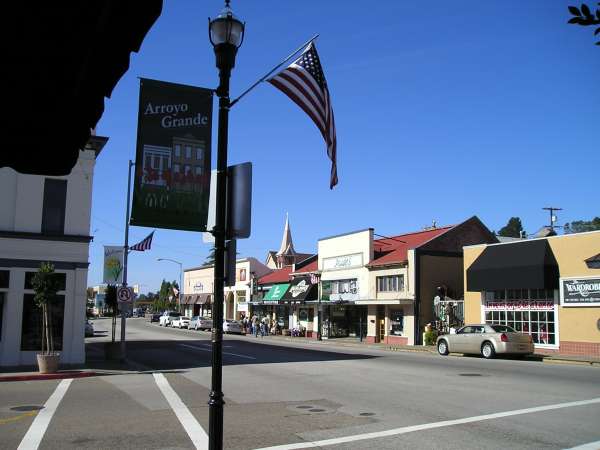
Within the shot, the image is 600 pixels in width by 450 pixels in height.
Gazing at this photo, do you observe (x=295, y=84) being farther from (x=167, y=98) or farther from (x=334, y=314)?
(x=334, y=314)

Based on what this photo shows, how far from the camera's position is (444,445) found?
8.56m

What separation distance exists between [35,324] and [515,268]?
22270 millimetres

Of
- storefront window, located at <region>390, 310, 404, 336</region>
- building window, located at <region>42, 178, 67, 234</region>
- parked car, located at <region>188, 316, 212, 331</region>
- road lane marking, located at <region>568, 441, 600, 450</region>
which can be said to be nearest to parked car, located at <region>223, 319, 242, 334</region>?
parked car, located at <region>188, 316, 212, 331</region>

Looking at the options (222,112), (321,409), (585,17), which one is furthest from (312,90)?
(321,409)

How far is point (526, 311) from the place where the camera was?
31.0 metres

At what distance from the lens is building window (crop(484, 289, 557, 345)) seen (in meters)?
29.6

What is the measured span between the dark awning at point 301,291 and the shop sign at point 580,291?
2338cm

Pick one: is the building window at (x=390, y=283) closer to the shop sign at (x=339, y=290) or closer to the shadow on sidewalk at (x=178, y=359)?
the shop sign at (x=339, y=290)

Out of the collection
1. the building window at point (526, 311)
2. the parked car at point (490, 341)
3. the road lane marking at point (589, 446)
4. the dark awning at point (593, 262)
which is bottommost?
the road lane marking at point (589, 446)

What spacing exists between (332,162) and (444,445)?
14.3 feet

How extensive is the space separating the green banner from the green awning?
1847 inches

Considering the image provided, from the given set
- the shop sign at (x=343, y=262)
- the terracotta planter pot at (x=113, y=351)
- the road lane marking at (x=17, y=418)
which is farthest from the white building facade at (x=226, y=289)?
the road lane marking at (x=17, y=418)

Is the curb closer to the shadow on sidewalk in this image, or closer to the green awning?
the shadow on sidewalk

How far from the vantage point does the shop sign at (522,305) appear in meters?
29.8
